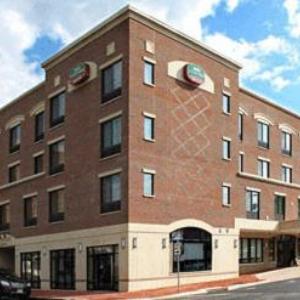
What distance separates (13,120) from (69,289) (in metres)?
17.7

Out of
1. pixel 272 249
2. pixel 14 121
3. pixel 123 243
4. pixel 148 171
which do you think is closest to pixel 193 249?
pixel 123 243

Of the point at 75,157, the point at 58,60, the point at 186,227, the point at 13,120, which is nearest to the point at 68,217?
the point at 75,157

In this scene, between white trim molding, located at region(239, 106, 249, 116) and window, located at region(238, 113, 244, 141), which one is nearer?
white trim molding, located at region(239, 106, 249, 116)

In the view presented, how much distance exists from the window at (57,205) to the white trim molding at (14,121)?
936cm

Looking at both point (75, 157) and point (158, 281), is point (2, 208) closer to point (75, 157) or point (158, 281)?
point (75, 157)

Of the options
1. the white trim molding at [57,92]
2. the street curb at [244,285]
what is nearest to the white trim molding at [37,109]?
the white trim molding at [57,92]

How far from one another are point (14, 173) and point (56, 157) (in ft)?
30.4

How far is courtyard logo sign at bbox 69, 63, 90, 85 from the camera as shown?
132ft

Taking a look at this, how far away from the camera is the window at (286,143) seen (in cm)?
5497

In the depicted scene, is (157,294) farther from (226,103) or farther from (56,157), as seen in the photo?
(226,103)

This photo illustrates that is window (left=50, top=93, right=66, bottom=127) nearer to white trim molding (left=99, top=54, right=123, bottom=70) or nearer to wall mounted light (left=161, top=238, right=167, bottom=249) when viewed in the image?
white trim molding (left=99, top=54, right=123, bottom=70)

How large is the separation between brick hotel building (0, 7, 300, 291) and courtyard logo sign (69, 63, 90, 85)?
82 millimetres

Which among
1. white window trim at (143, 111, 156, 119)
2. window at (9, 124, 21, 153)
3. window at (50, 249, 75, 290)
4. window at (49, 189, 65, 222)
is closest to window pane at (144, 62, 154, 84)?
white window trim at (143, 111, 156, 119)

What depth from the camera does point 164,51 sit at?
39094 mm
